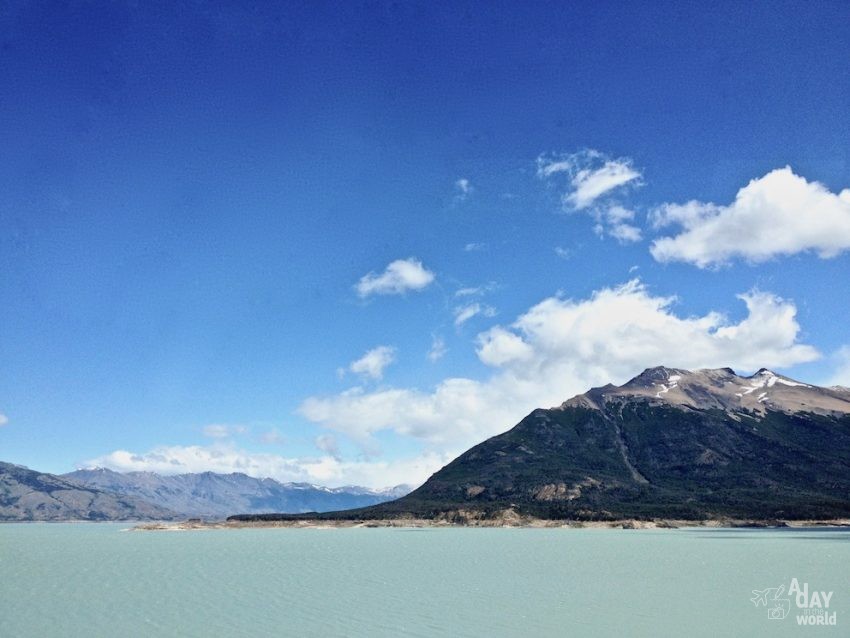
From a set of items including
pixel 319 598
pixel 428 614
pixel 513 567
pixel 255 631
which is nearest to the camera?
pixel 255 631

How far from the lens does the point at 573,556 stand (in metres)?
134

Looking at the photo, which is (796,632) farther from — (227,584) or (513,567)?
(227,584)

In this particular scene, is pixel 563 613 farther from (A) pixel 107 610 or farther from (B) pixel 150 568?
(B) pixel 150 568

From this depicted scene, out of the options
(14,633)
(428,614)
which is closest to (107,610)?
(14,633)

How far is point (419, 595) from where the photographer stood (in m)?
76.7

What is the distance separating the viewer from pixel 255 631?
56375 mm

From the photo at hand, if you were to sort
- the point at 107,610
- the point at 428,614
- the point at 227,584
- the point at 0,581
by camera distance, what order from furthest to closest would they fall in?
the point at 0,581 < the point at 227,584 < the point at 107,610 < the point at 428,614

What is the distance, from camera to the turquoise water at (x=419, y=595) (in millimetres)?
57000

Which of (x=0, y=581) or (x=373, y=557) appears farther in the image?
(x=373, y=557)

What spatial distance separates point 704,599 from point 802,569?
44560mm

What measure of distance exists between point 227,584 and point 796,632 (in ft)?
243

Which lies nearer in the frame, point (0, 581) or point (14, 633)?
point (14, 633)

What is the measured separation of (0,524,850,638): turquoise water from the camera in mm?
57000

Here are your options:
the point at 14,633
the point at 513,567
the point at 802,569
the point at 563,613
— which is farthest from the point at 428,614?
the point at 802,569
